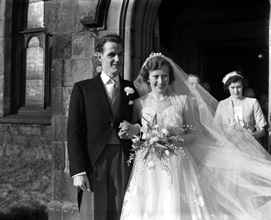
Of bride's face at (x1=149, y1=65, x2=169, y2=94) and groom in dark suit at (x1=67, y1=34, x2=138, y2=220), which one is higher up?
bride's face at (x1=149, y1=65, x2=169, y2=94)

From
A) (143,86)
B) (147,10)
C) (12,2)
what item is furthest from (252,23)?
(143,86)

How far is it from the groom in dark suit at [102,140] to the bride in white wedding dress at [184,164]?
5.1 inches

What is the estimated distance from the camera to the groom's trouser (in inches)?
130

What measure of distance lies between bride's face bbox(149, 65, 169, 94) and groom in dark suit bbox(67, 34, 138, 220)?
22 centimetres

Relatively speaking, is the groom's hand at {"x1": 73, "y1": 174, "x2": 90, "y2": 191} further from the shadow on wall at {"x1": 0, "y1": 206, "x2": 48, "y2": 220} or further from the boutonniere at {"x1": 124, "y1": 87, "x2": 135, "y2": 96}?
Result: the shadow on wall at {"x1": 0, "y1": 206, "x2": 48, "y2": 220}

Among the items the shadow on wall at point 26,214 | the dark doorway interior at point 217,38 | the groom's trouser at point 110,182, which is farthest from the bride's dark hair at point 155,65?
the dark doorway interior at point 217,38

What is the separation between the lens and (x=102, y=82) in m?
3.43

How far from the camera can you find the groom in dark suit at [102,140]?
3.27m

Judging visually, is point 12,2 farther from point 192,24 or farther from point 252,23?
point 252,23

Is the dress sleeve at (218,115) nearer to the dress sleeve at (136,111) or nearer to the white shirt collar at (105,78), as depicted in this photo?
the dress sleeve at (136,111)

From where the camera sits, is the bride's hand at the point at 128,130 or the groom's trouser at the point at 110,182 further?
the groom's trouser at the point at 110,182

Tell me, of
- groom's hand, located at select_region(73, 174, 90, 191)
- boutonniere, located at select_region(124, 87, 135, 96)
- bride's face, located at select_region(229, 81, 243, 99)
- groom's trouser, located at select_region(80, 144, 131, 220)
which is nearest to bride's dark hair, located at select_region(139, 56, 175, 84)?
boutonniere, located at select_region(124, 87, 135, 96)

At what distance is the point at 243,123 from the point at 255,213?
123 cm

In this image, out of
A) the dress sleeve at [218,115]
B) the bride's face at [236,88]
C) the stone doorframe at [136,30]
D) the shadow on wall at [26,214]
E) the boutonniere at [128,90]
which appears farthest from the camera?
the shadow on wall at [26,214]
